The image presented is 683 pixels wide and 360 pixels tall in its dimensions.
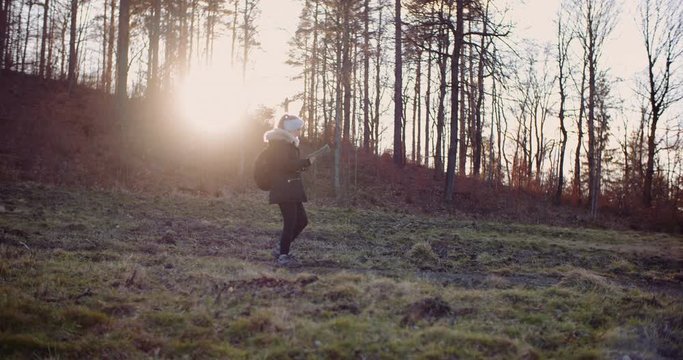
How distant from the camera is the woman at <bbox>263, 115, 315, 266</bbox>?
21.4 ft

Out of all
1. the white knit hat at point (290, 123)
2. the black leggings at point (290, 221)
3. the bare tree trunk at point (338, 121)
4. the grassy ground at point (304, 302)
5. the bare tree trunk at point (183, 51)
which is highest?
the bare tree trunk at point (183, 51)

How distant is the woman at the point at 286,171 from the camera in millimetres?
6516

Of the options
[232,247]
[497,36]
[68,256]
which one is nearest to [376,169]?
[497,36]

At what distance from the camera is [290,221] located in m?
6.67

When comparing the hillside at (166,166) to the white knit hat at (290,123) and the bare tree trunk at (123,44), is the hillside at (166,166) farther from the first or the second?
the white knit hat at (290,123)

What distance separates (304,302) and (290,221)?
2252 mm

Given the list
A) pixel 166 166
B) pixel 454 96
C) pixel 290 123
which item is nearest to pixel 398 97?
pixel 454 96

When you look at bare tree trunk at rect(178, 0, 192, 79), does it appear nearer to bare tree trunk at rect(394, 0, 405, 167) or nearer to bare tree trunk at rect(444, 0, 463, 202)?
bare tree trunk at rect(394, 0, 405, 167)

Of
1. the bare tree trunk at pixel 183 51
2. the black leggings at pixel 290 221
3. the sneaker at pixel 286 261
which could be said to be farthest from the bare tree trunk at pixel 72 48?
the sneaker at pixel 286 261

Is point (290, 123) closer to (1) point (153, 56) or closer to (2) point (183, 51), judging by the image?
(1) point (153, 56)

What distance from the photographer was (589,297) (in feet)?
16.7

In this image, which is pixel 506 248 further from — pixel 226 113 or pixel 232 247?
pixel 226 113

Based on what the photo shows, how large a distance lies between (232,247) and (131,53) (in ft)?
102

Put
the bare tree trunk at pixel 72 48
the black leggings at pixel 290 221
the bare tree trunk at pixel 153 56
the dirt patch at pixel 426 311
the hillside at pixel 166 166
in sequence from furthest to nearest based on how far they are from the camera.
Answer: the bare tree trunk at pixel 153 56
the bare tree trunk at pixel 72 48
the hillside at pixel 166 166
the black leggings at pixel 290 221
the dirt patch at pixel 426 311
